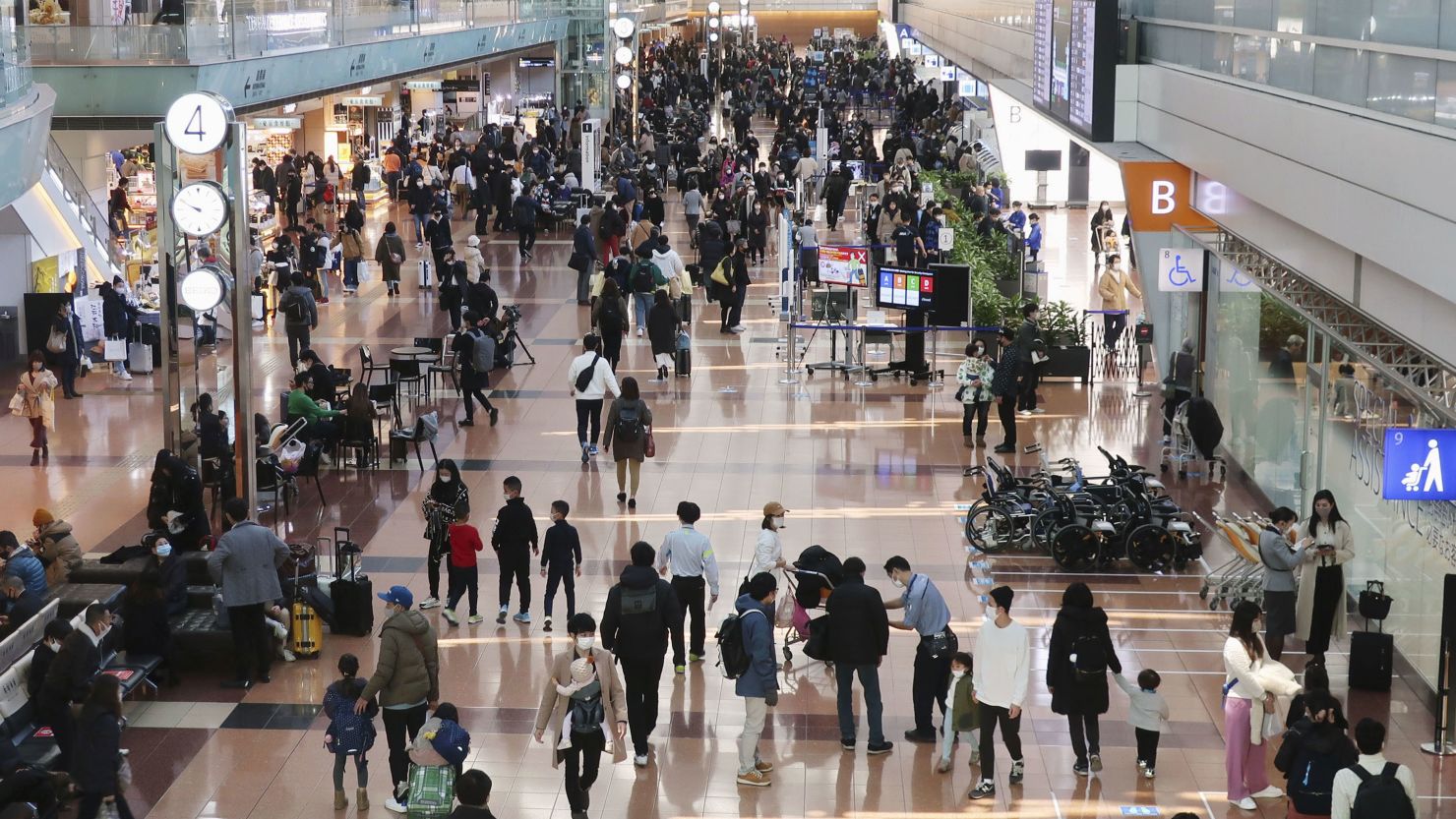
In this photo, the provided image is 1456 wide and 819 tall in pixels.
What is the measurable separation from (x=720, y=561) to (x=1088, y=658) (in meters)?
4.93

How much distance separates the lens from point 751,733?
980 cm

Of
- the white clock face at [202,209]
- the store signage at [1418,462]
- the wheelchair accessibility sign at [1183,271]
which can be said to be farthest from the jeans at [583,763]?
the wheelchair accessibility sign at [1183,271]

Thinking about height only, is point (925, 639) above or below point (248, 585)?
below

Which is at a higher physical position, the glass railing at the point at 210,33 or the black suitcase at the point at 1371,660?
the glass railing at the point at 210,33

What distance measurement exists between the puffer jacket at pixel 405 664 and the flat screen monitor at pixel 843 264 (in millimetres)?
12869

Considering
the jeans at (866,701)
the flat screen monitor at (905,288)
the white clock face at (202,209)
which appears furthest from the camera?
the flat screen monitor at (905,288)

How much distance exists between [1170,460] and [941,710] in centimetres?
711

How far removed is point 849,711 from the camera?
10.3 meters

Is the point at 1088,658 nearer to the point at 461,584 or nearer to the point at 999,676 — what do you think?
the point at 999,676

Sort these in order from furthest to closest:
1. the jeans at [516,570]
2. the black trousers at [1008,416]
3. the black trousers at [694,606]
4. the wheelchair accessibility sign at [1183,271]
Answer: the wheelchair accessibility sign at [1183,271], the black trousers at [1008,416], the jeans at [516,570], the black trousers at [694,606]

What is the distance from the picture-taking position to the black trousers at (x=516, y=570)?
486 inches

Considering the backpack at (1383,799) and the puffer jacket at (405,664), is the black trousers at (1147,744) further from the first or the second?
the puffer jacket at (405,664)

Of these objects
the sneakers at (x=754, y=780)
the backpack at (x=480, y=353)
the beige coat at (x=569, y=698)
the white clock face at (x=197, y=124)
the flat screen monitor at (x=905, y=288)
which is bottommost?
the sneakers at (x=754, y=780)

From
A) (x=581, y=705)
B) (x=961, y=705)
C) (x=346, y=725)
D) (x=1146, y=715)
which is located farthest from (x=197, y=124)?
(x=1146, y=715)
